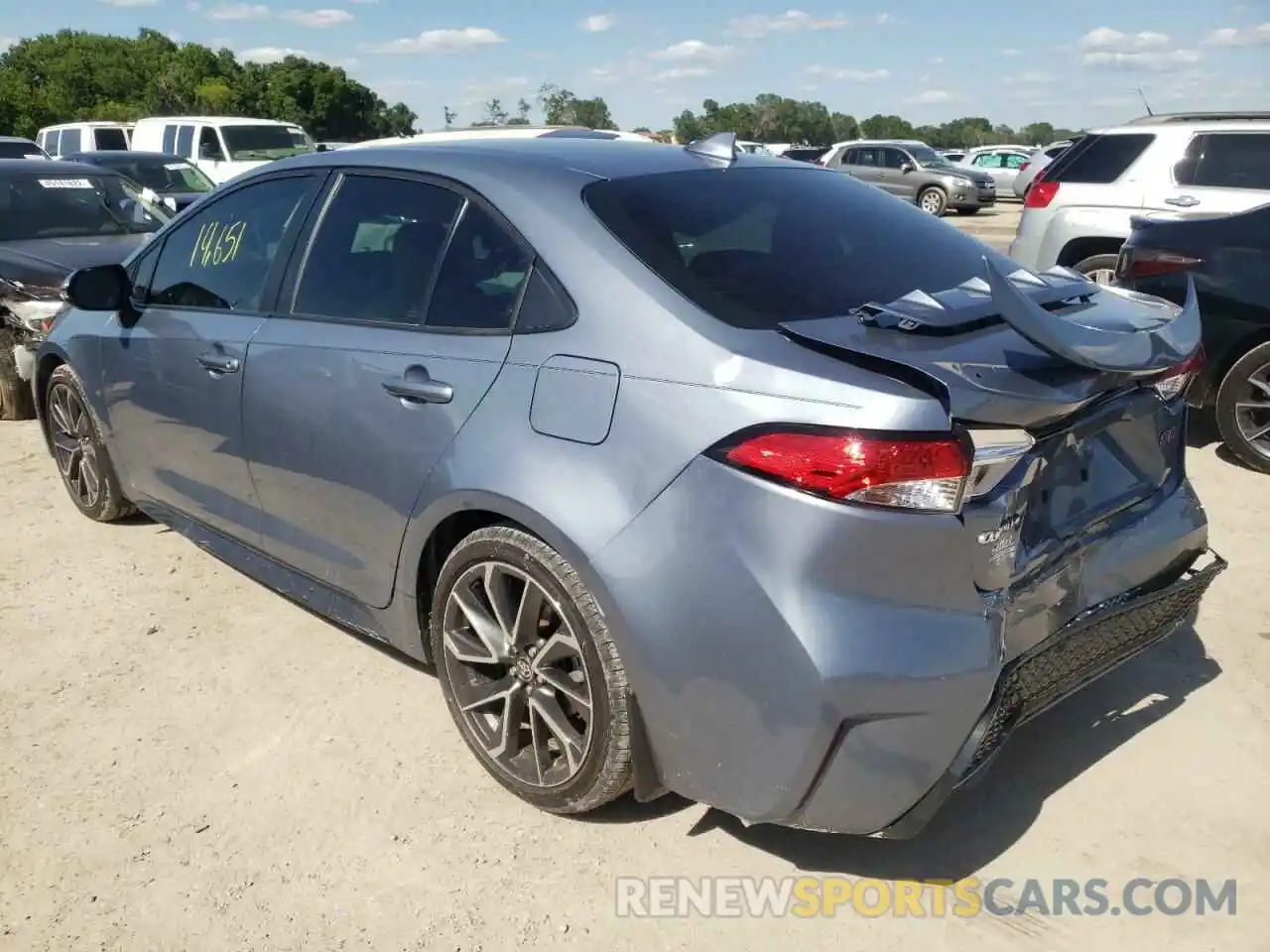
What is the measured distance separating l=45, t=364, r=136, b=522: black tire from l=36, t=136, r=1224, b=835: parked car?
134cm

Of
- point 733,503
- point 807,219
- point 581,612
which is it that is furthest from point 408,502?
point 807,219

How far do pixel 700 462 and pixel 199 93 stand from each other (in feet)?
209

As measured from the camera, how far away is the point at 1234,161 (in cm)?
777

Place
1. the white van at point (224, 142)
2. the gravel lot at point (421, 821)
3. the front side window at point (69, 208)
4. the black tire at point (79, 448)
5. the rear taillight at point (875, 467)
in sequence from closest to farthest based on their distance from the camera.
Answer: the rear taillight at point (875, 467) < the gravel lot at point (421, 821) < the black tire at point (79, 448) < the front side window at point (69, 208) < the white van at point (224, 142)

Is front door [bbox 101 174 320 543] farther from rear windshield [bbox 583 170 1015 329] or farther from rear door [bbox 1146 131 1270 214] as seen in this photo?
rear door [bbox 1146 131 1270 214]

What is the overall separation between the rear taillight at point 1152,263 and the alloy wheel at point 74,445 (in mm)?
5143

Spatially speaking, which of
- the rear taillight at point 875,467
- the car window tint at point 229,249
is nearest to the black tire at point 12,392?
the car window tint at point 229,249

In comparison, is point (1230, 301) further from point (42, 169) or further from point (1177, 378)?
point (42, 169)

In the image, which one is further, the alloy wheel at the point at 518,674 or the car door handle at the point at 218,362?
the car door handle at the point at 218,362

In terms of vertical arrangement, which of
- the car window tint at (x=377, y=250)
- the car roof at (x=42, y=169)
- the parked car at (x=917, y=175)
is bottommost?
the car window tint at (x=377, y=250)

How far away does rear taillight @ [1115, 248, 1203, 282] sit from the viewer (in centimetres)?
553

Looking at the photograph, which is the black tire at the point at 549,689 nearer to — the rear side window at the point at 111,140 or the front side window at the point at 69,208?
the front side window at the point at 69,208

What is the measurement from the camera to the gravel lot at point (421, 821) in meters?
2.50

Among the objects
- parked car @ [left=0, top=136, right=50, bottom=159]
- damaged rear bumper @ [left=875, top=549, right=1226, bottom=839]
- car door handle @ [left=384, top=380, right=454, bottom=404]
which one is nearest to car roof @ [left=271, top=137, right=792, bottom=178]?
car door handle @ [left=384, top=380, right=454, bottom=404]
